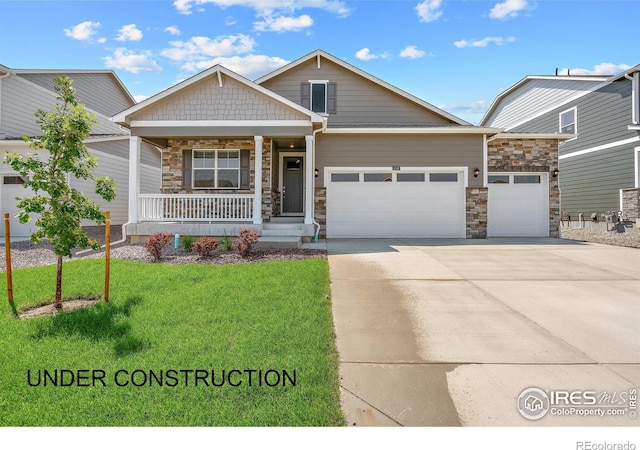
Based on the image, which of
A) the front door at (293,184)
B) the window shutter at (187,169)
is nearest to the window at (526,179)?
the front door at (293,184)

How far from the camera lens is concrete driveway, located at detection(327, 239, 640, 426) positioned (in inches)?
103

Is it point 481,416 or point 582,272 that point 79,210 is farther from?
point 582,272

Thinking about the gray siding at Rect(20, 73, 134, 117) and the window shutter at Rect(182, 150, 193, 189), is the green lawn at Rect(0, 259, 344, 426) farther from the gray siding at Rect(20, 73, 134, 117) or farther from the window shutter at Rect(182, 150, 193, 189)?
the gray siding at Rect(20, 73, 134, 117)

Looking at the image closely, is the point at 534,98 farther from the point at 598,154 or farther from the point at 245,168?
the point at 245,168

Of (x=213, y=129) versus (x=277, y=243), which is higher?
(x=213, y=129)

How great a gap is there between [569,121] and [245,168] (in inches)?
617

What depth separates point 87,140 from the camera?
44.4 ft

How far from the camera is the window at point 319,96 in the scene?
14.0 metres

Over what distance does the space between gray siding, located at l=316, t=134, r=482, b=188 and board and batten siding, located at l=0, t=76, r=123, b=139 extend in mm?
8526

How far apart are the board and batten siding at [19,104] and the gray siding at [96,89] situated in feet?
1.45

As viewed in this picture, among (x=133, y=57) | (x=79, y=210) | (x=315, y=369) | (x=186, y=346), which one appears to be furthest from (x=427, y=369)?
(x=133, y=57)

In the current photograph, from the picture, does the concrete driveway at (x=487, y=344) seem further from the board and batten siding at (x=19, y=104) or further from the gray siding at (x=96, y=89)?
the gray siding at (x=96, y=89)

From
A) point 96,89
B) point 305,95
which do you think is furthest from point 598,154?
point 96,89

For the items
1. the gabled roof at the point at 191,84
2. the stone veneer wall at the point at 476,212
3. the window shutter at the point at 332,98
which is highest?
the window shutter at the point at 332,98
